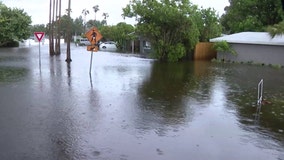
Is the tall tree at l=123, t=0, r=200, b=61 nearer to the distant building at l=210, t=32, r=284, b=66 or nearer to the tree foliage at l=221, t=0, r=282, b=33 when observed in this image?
the distant building at l=210, t=32, r=284, b=66

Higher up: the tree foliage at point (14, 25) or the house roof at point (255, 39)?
the tree foliage at point (14, 25)

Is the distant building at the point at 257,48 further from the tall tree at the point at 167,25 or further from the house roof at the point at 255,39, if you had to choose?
the tall tree at the point at 167,25

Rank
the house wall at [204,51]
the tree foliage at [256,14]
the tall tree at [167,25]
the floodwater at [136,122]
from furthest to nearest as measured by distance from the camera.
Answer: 1. the tree foliage at [256,14]
2. the house wall at [204,51]
3. the tall tree at [167,25]
4. the floodwater at [136,122]

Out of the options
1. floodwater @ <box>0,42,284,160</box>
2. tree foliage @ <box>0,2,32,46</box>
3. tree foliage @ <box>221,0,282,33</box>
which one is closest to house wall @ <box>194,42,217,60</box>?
tree foliage @ <box>221,0,282,33</box>

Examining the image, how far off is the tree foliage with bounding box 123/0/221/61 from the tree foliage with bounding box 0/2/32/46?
2383cm

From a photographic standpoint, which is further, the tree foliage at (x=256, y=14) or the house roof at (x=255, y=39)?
the tree foliage at (x=256, y=14)

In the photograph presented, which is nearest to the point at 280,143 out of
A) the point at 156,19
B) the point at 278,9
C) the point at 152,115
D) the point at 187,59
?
the point at 152,115

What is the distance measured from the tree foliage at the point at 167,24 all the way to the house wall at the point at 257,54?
3650 mm

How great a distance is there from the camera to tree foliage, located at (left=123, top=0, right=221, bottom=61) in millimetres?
29750

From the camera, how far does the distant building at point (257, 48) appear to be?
29797mm

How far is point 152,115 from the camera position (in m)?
9.31

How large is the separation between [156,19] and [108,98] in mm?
19617

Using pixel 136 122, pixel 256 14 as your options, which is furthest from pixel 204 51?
pixel 136 122

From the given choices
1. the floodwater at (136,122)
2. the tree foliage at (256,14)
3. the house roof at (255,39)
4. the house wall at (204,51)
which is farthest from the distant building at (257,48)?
the floodwater at (136,122)
